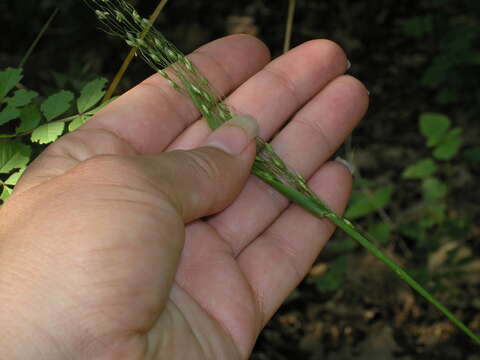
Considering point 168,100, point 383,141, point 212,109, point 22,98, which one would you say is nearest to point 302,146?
point 212,109

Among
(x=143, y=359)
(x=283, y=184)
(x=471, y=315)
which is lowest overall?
(x=471, y=315)

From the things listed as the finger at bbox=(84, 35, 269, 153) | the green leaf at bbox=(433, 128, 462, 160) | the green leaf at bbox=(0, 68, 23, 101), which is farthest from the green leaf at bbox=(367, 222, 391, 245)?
the green leaf at bbox=(0, 68, 23, 101)

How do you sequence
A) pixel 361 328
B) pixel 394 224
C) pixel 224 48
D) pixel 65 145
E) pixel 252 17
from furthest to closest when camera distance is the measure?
pixel 252 17 < pixel 394 224 < pixel 361 328 < pixel 224 48 < pixel 65 145

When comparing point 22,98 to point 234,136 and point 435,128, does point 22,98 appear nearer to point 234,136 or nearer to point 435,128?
point 234,136

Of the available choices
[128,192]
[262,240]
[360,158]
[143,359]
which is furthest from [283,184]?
[360,158]

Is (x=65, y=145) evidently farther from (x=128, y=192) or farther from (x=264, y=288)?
(x=264, y=288)

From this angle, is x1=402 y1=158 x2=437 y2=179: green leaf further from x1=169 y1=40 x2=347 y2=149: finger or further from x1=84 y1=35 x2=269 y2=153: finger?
x1=84 y1=35 x2=269 y2=153: finger

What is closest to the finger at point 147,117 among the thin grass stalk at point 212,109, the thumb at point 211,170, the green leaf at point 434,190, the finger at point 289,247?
the thin grass stalk at point 212,109

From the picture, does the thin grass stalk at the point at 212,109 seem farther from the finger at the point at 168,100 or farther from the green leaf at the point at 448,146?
the green leaf at the point at 448,146
